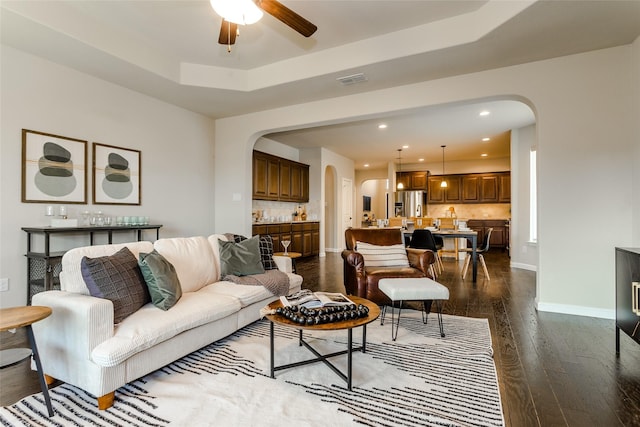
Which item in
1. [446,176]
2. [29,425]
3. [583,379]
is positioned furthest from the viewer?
[446,176]

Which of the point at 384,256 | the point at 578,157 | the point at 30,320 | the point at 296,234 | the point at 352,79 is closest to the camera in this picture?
the point at 30,320

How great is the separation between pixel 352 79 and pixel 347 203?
6083 millimetres

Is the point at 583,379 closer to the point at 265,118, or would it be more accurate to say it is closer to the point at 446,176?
the point at 265,118

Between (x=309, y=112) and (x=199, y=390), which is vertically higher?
(x=309, y=112)

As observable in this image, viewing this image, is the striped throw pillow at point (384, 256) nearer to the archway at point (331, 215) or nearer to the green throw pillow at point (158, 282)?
the green throw pillow at point (158, 282)

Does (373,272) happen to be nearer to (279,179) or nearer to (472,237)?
(472,237)

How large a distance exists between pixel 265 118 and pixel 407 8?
107 inches

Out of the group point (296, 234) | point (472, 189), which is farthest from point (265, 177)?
point (472, 189)

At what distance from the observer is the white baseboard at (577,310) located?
329 cm

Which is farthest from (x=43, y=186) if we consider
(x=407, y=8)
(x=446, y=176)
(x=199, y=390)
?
(x=446, y=176)

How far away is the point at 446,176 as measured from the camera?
32.6 feet

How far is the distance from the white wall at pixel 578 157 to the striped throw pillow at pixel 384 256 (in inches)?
59.4

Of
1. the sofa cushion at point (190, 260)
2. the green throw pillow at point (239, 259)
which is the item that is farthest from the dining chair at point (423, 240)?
the sofa cushion at point (190, 260)

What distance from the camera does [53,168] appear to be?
344 cm
